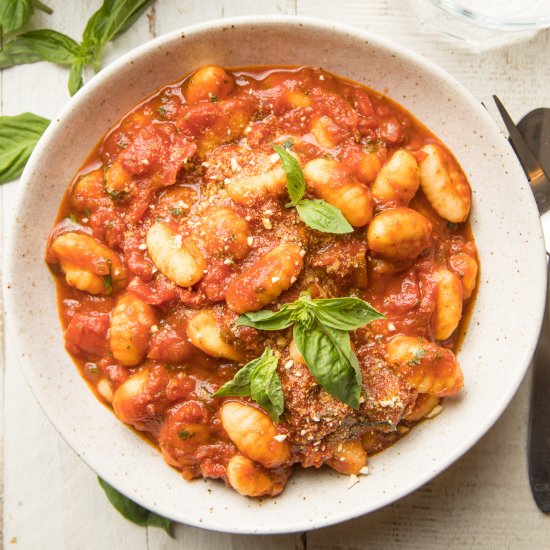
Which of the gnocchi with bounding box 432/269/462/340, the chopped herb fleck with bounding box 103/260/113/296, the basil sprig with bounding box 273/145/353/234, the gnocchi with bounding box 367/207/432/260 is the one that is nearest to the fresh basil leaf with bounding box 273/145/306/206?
the basil sprig with bounding box 273/145/353/234

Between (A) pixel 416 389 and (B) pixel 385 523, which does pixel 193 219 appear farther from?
(B) pixel 385 523

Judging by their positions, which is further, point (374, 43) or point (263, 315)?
point (374, 43)

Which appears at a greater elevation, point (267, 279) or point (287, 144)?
point (287, 144)

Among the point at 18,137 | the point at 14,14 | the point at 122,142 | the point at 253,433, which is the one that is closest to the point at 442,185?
the point at 253,433

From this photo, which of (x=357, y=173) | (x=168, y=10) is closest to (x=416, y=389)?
(x=357, y=173)

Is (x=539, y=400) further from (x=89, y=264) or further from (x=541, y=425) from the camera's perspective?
(x=89, y=264)

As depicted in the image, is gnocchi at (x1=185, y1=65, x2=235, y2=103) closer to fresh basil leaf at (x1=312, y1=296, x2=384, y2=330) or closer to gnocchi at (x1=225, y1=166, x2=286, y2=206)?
gnocchi at (x1=225, y1=166, x2=286, y2=206)
